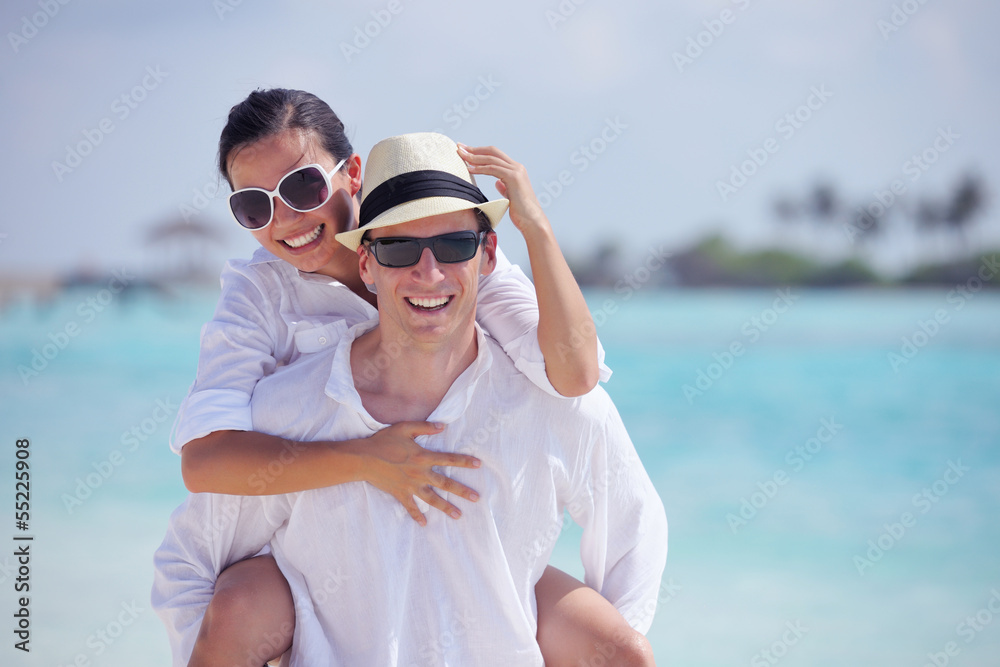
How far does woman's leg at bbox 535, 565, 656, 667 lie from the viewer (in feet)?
7.54

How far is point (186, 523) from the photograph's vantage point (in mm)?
2539

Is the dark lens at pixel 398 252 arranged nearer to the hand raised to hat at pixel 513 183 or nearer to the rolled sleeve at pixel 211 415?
the hand raised to hat at pixel 513 183

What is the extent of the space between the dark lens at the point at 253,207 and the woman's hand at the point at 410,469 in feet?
2.63

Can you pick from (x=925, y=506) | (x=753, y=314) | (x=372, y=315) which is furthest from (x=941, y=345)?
(x=372, y=315)

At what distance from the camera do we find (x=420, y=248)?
2.28m

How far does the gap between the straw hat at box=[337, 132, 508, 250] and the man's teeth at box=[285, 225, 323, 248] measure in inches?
12.7

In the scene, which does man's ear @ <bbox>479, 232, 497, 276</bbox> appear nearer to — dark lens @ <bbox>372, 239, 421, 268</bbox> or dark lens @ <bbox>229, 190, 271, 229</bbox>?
dark lens @ <bbox>372, 239, 421, 268</bbox>

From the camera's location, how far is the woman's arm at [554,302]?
229 cm

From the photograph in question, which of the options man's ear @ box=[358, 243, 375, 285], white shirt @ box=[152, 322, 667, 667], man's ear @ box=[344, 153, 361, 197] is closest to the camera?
white shirt @ box=[152, 322, 667, 667]

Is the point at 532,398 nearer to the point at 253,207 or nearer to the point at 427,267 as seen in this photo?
the point at 427,267

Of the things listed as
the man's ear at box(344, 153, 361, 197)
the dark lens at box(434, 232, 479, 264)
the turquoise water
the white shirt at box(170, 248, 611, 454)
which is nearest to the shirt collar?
the white shirt at box(170, 248, 611, 454)

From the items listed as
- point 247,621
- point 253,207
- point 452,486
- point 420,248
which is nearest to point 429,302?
point 420,248

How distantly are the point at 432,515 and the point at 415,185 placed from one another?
0.90 m

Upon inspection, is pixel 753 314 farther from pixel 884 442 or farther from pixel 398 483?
pixel 398 483
